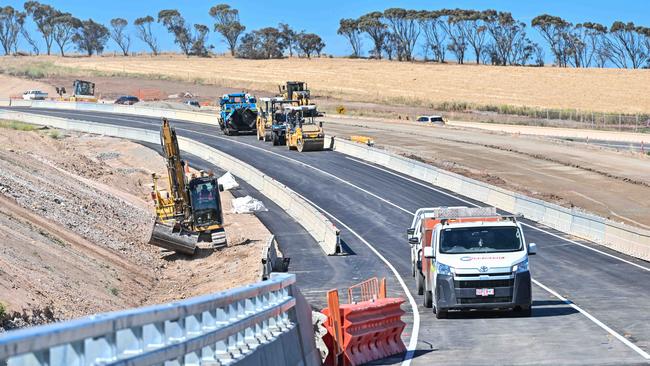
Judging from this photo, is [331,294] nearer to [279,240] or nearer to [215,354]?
[215,354]

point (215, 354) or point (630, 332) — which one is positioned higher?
point (215, 354)

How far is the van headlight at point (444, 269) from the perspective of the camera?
70.1ft

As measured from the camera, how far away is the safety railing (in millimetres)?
6239

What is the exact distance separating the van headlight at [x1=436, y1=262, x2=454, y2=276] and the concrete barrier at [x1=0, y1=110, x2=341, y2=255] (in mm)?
14284

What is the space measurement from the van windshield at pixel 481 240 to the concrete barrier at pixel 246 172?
13.8m

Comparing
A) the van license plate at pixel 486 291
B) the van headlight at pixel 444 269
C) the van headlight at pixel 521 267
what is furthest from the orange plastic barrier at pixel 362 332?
the van headlight at pixel 521 267

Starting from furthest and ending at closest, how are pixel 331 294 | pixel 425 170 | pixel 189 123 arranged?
pixel 189 123, pixel 425 170, pixel 331 294

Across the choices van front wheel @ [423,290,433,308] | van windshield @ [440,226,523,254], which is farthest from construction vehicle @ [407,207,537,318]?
van front wheel @ [423,290,433,308]

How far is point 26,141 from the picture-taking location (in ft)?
194

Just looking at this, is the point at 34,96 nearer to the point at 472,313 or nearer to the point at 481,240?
the point at 472,313

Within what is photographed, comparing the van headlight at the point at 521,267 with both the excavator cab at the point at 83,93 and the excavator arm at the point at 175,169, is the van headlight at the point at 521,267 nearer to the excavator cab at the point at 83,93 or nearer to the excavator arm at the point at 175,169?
the excavator arm at the point at 175,169

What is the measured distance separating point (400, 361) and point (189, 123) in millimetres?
67647

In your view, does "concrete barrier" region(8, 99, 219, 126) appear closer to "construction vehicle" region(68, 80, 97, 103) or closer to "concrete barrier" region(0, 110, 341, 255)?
"construction vehicle" region(68, 80, 97, 103)

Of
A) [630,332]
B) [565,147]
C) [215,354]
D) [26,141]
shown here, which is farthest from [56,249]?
[565,147]
